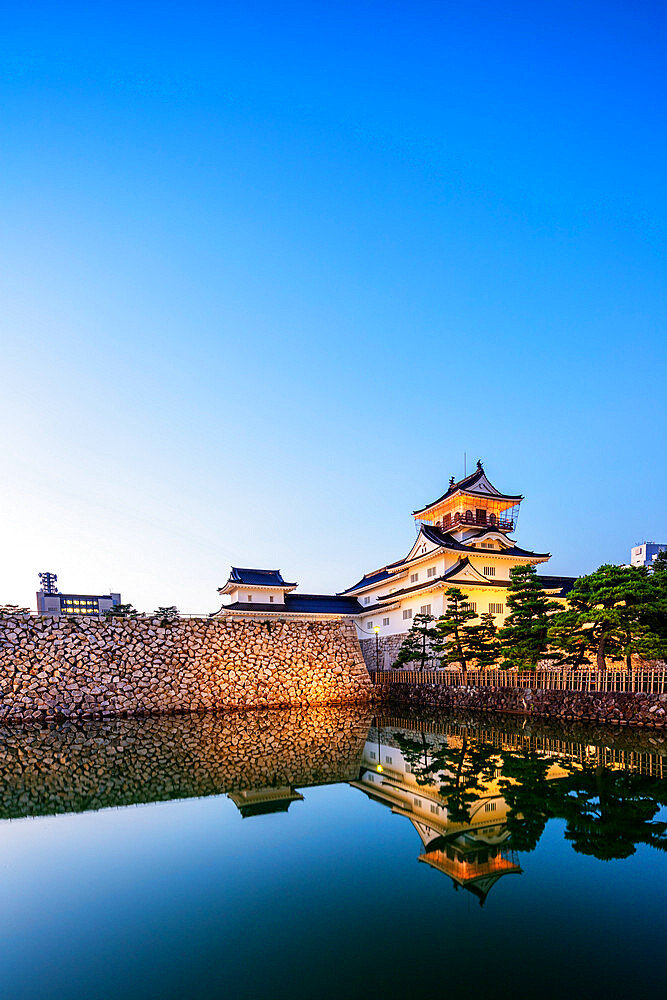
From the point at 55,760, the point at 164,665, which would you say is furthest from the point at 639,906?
the point at 164,665

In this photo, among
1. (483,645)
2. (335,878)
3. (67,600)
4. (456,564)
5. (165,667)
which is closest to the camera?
(335,878)

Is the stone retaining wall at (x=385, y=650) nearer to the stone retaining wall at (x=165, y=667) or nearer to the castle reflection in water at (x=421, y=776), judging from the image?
the stone retaining wall at (x=165, y=667)

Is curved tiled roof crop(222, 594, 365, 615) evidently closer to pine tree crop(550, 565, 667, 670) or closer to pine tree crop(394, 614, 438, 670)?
pine tree crop(394, 614, 438, 670)

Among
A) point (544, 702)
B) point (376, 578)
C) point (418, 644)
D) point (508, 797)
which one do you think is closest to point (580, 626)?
point (544, 702)

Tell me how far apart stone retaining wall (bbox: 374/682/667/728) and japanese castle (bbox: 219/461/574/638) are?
360 centimetres

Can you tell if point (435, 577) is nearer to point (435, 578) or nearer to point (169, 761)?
point (435, 578)

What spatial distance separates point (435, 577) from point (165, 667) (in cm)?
1237

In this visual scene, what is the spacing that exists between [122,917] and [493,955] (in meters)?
2.54

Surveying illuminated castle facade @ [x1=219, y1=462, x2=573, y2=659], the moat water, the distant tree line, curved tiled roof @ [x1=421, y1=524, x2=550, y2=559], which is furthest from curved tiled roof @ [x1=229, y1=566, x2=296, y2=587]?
the moat water

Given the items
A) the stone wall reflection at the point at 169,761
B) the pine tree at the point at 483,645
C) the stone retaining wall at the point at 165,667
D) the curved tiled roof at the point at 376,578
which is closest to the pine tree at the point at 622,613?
the pine tree at the point at 483,645

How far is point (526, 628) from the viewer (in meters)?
15.5

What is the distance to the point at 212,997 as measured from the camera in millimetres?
2758

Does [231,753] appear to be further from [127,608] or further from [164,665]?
[127,608]

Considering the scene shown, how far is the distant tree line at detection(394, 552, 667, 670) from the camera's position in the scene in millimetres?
12641
